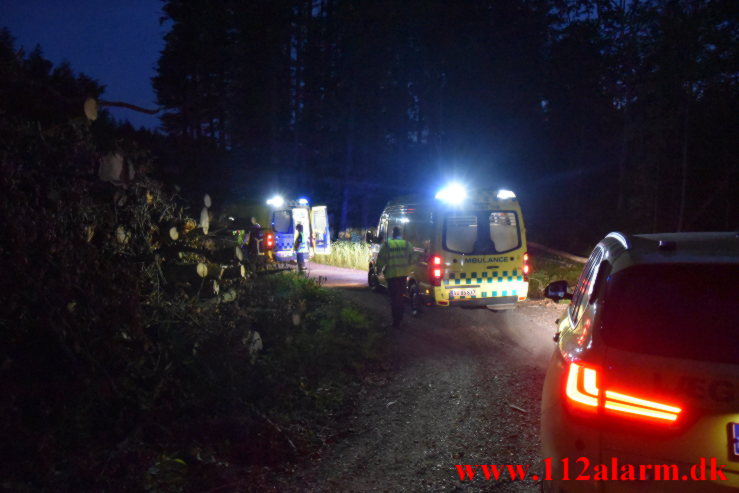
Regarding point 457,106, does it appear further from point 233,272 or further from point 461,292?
point 233,272

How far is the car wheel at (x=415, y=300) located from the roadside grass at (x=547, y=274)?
3515mm

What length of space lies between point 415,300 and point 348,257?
1066 cm

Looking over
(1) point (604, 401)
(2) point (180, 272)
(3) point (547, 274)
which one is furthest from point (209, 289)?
(3) point (547, 274)

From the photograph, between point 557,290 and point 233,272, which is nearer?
point 557,290

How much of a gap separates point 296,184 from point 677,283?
3510 centimetres

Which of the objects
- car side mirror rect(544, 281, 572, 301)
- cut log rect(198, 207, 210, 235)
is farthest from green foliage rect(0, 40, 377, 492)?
car side mirror rect(544, 281, 572, 301)

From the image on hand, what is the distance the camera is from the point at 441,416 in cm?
530

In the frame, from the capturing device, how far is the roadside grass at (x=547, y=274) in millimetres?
13365

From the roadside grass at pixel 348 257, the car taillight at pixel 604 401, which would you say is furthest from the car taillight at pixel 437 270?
the roadside grass at pixel 348 257

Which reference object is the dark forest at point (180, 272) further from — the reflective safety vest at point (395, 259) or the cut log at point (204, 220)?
the reflective safety vest at point (395, 259)

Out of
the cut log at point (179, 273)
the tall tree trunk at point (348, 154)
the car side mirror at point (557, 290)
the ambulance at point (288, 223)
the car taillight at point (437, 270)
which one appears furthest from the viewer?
the tall tree trunk at point (348, 154)

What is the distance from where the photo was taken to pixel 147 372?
4.86 metres

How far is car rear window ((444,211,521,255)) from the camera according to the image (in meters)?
9.93

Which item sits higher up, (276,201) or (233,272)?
(276,201)
